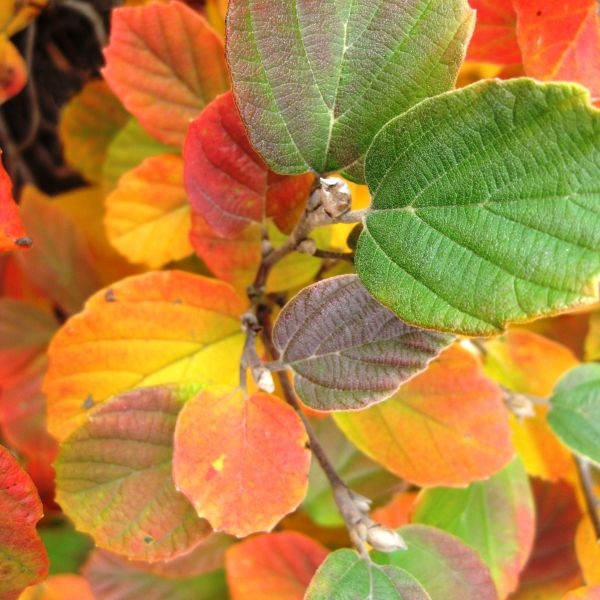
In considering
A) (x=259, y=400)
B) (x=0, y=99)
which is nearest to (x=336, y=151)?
(x=259, y=400)

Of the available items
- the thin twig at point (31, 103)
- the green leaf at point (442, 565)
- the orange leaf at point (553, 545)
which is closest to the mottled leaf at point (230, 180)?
the green leaf at point (442, 565)

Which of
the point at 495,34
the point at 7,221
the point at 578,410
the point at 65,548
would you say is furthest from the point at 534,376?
the point at 65,548

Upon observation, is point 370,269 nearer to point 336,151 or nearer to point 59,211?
point 336,151

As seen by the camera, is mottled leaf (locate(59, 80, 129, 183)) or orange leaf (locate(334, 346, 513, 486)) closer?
orange leaf (locate(334, 346, 513, 486))

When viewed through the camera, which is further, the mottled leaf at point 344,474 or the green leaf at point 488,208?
the mottled leaf at point 344,474

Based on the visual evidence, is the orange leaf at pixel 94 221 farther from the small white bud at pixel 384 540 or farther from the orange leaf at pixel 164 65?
the small white bud at pixel 384 540

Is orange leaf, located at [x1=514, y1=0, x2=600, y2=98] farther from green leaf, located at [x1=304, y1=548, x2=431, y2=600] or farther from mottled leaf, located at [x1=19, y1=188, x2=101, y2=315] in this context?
mottled leaf, located at [x1=19, y1=188, x2=101, y2=315]

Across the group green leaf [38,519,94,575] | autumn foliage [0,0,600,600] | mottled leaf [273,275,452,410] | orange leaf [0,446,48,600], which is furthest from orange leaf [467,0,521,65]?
green leaf [38,519,94,575]

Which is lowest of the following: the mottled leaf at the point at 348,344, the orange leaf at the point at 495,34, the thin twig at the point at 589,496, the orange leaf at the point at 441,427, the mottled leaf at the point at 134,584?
the mottled leaf at the point at 134,584
